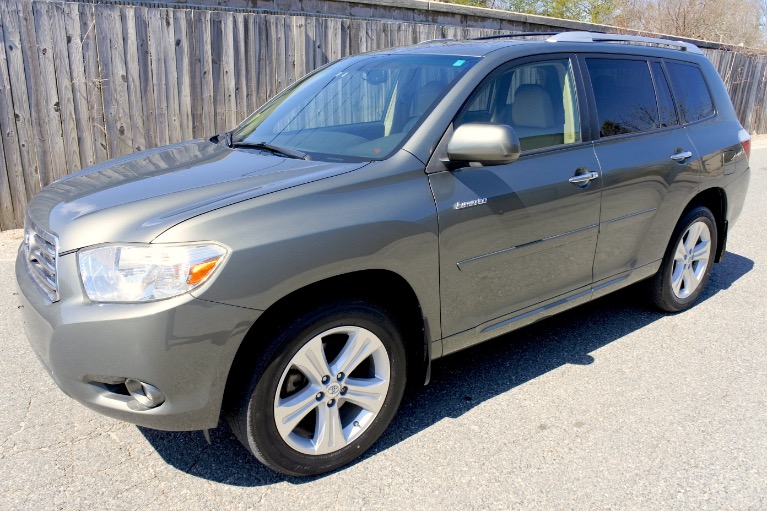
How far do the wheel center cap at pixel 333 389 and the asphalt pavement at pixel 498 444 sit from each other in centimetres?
39

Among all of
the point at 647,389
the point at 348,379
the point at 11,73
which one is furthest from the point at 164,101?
the point at 647,389

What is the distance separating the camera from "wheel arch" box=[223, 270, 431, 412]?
2611 millimetres

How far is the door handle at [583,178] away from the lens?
11.9 ft

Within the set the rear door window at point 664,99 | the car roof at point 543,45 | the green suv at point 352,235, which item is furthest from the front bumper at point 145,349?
the rear door window at point 664,99

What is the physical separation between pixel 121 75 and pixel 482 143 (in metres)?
Answer: 5.05

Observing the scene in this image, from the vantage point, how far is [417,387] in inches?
147

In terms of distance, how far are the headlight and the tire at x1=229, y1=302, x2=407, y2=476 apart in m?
0.43

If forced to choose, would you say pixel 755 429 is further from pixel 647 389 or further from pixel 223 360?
pixel 223 360

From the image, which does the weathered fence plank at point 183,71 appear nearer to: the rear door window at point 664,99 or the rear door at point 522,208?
the rear door at point 522,208

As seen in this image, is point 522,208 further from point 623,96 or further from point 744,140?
point 744,140

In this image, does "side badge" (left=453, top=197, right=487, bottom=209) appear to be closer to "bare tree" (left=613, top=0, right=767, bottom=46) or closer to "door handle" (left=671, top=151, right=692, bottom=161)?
"door handle" (left=671, top=151, right=692, bottom=161)

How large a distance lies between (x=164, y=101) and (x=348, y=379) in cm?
516

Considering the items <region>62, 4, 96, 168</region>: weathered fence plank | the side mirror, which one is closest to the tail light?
the side mirror

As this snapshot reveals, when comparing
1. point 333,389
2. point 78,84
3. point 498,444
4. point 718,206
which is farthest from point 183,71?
point 498,444
